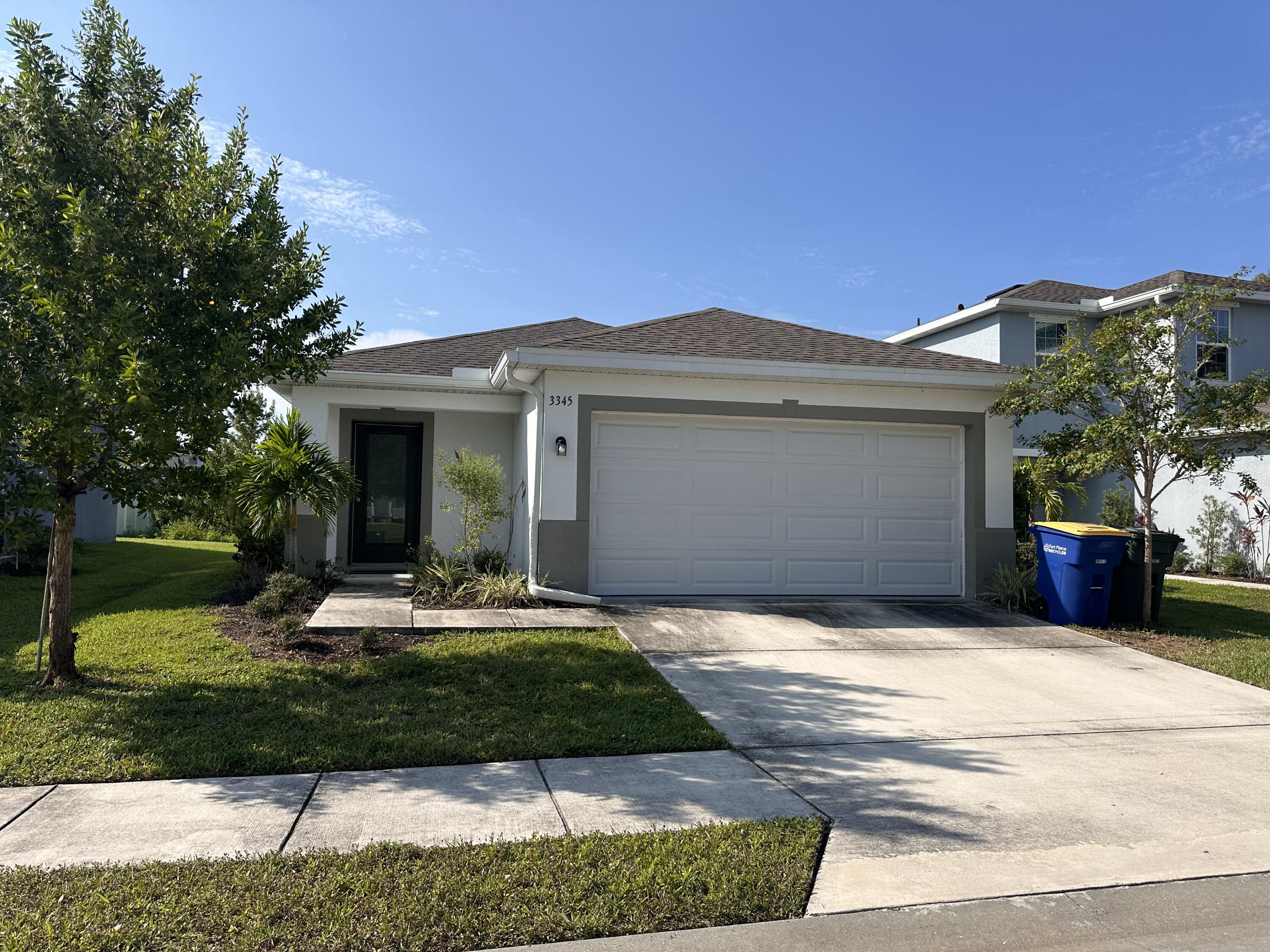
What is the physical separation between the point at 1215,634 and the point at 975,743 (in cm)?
611

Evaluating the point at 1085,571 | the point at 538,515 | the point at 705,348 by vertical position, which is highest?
the point at 705,348

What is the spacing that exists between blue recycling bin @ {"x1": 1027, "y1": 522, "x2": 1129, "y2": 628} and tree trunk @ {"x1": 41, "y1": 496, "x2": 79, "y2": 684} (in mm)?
10314

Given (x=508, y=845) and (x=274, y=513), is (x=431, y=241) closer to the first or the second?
(x=274, y=513)

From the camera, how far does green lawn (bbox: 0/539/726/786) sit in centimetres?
504

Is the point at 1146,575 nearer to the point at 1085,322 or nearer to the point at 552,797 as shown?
the point at 552,797

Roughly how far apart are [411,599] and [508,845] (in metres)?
6.39

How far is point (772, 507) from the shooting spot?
11.0 metres

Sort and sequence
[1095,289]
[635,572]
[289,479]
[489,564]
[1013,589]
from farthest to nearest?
[1095,289], [489,564], [1013,589], [635,572], [289,479]

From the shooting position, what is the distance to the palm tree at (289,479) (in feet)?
32.8

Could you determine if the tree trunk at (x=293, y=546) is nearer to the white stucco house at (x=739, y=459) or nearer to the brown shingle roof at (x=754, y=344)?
the white stucco house at (x=739, y=459)

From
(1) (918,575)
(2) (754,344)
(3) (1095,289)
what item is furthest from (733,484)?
(3) (1095,289)

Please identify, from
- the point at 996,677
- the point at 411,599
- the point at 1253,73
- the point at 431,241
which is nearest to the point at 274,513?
the point at 411,599

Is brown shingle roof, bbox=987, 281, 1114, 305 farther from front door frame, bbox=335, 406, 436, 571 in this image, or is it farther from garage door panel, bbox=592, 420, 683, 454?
front door frame, bbox=335, 406, 436, 571

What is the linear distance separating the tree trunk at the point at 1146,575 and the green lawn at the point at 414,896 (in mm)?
8126
